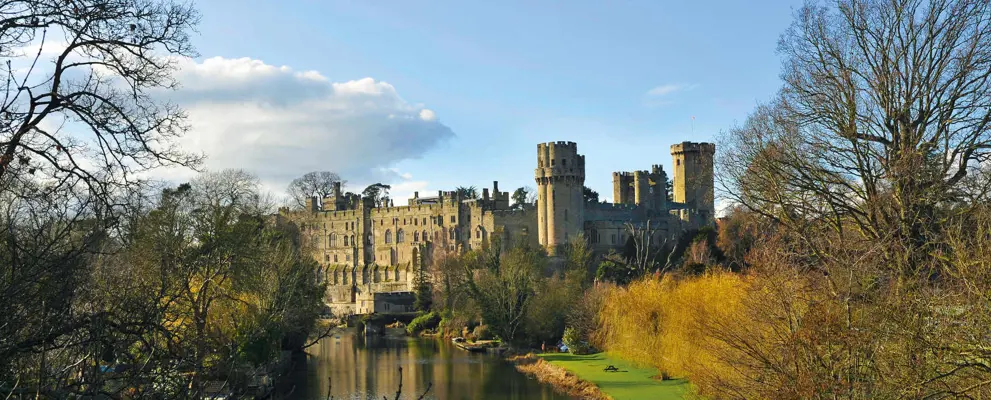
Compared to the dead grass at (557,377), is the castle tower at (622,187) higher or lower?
higher

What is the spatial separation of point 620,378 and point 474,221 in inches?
1907

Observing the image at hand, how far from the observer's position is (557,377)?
103 feet

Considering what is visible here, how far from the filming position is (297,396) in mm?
28375

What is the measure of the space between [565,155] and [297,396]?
43529mm

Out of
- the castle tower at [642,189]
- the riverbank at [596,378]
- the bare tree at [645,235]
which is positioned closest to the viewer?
the riverbank at [596,378]

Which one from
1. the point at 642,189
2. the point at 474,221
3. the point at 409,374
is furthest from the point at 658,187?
the point at 409,374

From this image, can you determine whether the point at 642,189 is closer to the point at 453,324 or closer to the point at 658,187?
the point at 658,187

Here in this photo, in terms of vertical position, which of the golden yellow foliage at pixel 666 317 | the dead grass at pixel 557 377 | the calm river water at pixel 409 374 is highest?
the golden yellow foliage at pixel 666 317

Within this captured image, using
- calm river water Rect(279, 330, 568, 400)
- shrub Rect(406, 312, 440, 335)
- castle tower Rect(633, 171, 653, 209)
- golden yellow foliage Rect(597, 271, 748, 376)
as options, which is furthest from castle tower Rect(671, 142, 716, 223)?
golden yellow foliage Rect(597, 271, 748, 376)

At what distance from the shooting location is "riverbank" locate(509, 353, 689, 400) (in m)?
25.4

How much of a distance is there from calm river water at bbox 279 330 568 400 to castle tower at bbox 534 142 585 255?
22.8 m

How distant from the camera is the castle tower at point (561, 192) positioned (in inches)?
2721

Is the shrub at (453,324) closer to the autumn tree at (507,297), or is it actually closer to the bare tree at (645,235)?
the autumn tree at (507,297)

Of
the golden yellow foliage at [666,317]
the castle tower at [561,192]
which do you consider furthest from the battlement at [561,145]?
the golden yellow foliage at [666,317]
